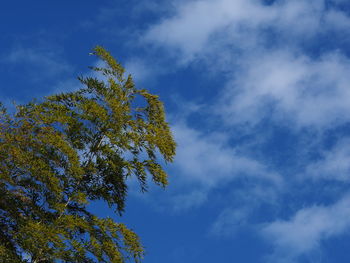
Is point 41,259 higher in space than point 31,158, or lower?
lower

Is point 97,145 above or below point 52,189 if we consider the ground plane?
above

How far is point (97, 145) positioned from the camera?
1634cm

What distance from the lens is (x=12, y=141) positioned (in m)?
15.3

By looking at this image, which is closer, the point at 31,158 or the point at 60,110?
the point at 31,158

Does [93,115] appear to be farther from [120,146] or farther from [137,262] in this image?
[137,262]

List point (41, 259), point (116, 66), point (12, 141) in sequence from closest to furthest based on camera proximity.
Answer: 1. point (41, 259)
2. point (12, 141)
3. point (116, 66)

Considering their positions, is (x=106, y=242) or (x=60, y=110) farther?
(x=60, y=110)

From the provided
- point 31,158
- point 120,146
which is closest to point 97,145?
point 120,146

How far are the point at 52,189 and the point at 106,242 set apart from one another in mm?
2020

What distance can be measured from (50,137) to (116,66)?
3.94 m

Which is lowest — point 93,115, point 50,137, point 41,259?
point 41,259

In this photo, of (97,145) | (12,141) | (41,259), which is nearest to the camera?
(41,259)

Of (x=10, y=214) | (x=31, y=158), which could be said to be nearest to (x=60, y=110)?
(x=31, y=158)

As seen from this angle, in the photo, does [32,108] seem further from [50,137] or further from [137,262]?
[137,262]
